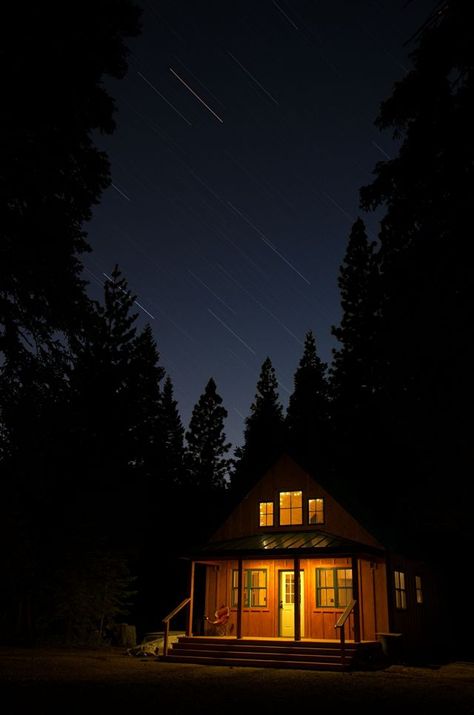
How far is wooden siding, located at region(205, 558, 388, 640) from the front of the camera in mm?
19516

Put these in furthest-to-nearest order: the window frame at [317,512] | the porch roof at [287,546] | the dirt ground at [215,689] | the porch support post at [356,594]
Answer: the window frame at [317,512] < the porch roof at [287,546] < the porch support post at [356,594] < the dirt ground at [215,689]

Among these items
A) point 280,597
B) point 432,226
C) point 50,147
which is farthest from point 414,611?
point 50,147

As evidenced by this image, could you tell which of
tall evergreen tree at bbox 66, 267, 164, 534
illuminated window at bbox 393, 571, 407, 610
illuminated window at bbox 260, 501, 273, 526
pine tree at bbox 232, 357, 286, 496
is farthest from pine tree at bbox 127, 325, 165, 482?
illuminated window at bbox 393, 571, 407, 610

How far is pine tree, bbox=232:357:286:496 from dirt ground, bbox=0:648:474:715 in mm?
28693

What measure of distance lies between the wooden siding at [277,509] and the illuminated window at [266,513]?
15 centimetres

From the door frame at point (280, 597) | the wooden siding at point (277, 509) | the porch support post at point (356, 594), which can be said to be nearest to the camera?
the porch support post at point (356, 594)

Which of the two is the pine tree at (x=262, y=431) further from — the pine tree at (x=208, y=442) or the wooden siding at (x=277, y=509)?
the wooden siding at (x=277, y=509)

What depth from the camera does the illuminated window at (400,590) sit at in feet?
66.9

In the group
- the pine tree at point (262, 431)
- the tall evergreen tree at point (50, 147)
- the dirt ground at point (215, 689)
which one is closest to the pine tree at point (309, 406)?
the pine tree at point (262, 431)

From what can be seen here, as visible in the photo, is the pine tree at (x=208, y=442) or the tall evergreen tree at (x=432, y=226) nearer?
the tall evergreen tree at (x=432, y=226)

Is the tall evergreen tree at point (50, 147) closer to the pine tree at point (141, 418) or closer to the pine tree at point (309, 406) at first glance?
the pine tree at point (141, 418)

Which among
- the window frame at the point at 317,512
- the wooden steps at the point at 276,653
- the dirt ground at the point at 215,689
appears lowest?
the dirt ground at the point at 215,689

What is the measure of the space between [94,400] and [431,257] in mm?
25859

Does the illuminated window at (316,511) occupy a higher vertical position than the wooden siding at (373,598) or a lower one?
higher
